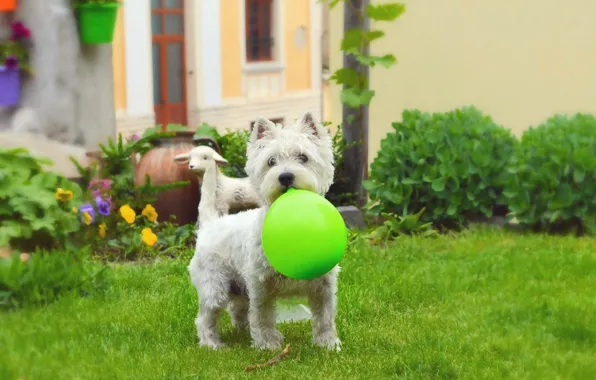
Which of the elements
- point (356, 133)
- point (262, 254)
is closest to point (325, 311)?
point (262, 254)

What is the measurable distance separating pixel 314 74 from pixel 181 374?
1415cm

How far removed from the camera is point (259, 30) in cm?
1650

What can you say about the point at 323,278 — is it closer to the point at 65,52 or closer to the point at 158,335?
the point at 158,335

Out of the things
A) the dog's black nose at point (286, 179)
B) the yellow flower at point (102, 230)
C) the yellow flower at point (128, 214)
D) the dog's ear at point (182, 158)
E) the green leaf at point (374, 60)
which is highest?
the green leaf at point (374, 60)

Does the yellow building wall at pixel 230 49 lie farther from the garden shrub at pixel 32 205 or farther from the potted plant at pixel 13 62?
the garden shrub at pixel 32 205

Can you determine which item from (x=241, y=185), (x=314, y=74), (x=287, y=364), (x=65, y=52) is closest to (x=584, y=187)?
(x=241, y=185)

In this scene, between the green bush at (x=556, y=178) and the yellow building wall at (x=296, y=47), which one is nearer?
the green bush at (x=556, y=178)

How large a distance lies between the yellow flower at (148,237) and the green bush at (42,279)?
1.24 meters

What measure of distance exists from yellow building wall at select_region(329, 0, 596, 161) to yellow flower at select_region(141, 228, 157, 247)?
2.85 m

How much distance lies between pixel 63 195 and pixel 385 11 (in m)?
3.09

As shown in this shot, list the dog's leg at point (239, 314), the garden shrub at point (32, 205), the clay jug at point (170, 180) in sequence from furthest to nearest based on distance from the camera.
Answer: the clay jug at point (170, 180), the garden shrub at point (32, 205), the dog's leg at point (239, 314)

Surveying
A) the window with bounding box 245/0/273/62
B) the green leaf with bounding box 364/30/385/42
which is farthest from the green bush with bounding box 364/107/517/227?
the window with bounding box 245/0/273/62

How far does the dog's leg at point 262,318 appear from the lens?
4.18 meters

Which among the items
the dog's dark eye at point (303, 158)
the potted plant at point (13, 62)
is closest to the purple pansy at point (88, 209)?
the potted plant at point (13, 62)
